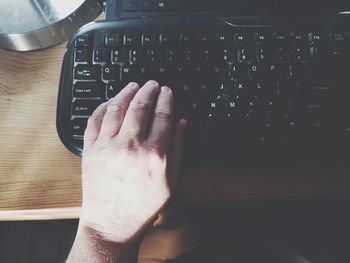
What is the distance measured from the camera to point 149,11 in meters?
0.50

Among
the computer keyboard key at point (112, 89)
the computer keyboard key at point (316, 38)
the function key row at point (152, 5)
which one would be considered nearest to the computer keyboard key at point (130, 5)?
the function key row at point (152, 5)

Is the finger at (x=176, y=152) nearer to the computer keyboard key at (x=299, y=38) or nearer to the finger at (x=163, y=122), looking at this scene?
the finger at (x=163, y=122)

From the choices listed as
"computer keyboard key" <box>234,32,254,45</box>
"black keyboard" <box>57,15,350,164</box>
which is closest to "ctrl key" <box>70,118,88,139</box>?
"black keyboard" <box>57,15,350,164</box>

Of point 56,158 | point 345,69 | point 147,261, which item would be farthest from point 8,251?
point 345,69

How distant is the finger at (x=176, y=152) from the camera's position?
0.45m

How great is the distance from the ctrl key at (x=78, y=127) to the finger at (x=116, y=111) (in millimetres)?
23

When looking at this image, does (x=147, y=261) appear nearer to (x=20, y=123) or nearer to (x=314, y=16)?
(x=20, y=123)

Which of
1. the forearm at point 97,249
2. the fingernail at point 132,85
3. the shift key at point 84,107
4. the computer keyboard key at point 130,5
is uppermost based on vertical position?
the computer keyboard key at point 130,5

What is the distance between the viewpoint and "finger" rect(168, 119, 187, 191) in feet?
1.46

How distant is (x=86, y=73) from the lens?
470 mm

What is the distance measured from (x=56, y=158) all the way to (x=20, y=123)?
0.25ft

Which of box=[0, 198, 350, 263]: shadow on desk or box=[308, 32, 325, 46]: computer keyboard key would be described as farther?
box=[0, 198, 350, 263]: shadow on desk

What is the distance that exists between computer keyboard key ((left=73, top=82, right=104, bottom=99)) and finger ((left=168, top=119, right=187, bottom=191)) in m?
0.11

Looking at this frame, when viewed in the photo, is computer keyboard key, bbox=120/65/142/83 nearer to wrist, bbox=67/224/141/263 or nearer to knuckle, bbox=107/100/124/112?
knuckle, bbox=107/100/124/112
